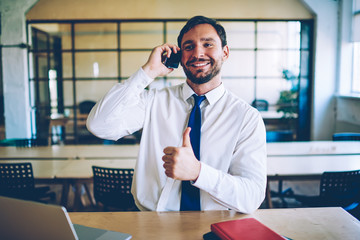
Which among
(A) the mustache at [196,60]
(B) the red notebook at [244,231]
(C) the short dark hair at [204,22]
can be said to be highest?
(C) the short dark hair at [204,22]

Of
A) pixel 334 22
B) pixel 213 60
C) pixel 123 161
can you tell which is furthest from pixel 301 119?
pixel 213 60

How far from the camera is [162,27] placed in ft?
22.9

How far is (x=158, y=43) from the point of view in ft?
23.2

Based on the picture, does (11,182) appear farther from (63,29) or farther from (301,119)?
(301,119)

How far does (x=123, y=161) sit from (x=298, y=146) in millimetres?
2237

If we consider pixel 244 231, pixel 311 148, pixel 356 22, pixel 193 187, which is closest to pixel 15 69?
pixel 311 148

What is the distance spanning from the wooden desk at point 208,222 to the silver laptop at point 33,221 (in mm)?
360

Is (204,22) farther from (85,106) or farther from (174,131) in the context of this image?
(85,106)

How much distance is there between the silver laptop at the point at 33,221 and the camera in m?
0.81

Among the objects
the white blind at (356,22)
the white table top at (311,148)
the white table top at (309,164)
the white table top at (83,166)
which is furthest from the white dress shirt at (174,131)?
the white blind at (356,22)

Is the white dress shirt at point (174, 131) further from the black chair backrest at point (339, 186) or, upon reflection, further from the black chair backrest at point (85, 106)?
the black chair backrest at point (85, 106)

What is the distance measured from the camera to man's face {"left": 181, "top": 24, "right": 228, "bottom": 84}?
5.38ft

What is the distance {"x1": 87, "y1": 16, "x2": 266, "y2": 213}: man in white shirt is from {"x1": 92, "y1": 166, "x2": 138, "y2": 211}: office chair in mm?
972

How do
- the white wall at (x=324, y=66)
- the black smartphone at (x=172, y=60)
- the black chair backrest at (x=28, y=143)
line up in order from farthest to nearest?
the white wall at (x=324, y=66)
the black chair backrest at (x=28, y=143)
the black smartphone at (x=172, y=60)
